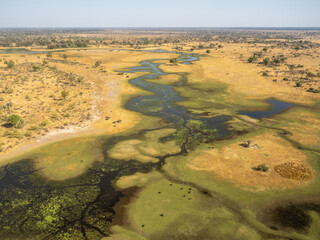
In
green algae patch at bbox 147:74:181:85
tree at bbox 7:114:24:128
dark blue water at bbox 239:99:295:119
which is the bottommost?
dark blue water at bbox 239:99:295:119

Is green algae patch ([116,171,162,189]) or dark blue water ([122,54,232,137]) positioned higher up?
dark blue water ([122,54,232,137])

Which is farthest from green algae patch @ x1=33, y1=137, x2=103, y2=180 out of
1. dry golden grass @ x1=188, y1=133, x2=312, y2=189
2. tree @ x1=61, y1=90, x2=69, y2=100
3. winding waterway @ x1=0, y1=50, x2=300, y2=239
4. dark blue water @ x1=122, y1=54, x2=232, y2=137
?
tree @ x1=61, y1=90, x2=69, y2=100

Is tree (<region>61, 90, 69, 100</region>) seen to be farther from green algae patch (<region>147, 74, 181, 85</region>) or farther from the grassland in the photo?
green algae patch (<region>147, 74, 181, 85</region>)

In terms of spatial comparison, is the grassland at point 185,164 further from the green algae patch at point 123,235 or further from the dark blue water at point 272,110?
the dark blue water at point 272,110

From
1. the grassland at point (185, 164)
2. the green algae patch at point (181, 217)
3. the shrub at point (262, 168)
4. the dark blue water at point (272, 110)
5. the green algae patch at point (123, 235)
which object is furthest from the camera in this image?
the dark blue water at point (272, 110)

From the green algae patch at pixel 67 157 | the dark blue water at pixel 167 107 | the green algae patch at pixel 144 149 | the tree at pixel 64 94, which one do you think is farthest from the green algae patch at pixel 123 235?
the tree at pixel 64 94

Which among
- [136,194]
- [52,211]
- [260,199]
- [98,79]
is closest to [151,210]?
[136,194]
